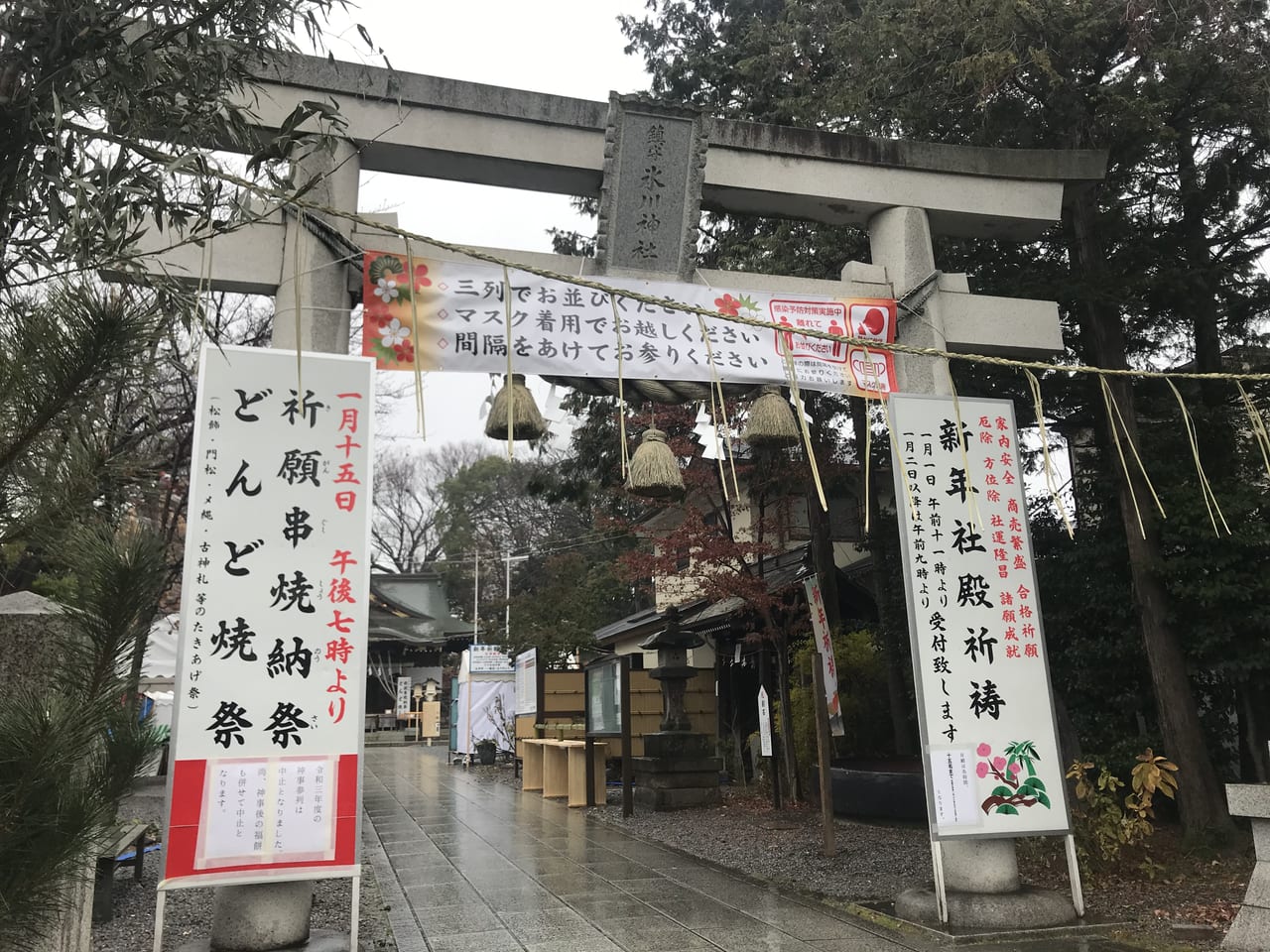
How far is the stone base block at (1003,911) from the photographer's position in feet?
18.5

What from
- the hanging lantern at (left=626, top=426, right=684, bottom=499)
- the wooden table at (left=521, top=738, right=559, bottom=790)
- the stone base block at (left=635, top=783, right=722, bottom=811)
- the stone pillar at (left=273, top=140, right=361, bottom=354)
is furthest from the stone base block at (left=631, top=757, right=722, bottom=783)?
the stone pillar at (left=273, top=140, right=361, bottom=354)

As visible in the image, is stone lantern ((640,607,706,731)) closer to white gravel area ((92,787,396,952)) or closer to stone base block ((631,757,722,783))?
stone base block ((631,757,722,783))

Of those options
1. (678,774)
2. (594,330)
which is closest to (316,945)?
(594,330)

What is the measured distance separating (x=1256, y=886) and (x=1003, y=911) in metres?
1.40

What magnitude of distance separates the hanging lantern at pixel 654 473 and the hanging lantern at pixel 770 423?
0.56 meters

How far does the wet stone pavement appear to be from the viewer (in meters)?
5.54

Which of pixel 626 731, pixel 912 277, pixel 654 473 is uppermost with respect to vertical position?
pixel 912 277

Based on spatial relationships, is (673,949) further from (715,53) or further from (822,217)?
(715,53)

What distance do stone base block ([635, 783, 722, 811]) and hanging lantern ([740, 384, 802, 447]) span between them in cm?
742

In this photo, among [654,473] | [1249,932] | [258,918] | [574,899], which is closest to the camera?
[258,918]

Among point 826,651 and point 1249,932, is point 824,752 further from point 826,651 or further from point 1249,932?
point 1249,932

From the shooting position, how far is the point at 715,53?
1398 cm

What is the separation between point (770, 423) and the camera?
6160mm

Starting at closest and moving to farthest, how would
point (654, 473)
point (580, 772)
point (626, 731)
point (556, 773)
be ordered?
1. point (654, 473)
2. point (626, 731)
3. point (580, 772)
4. point (556, 773)
